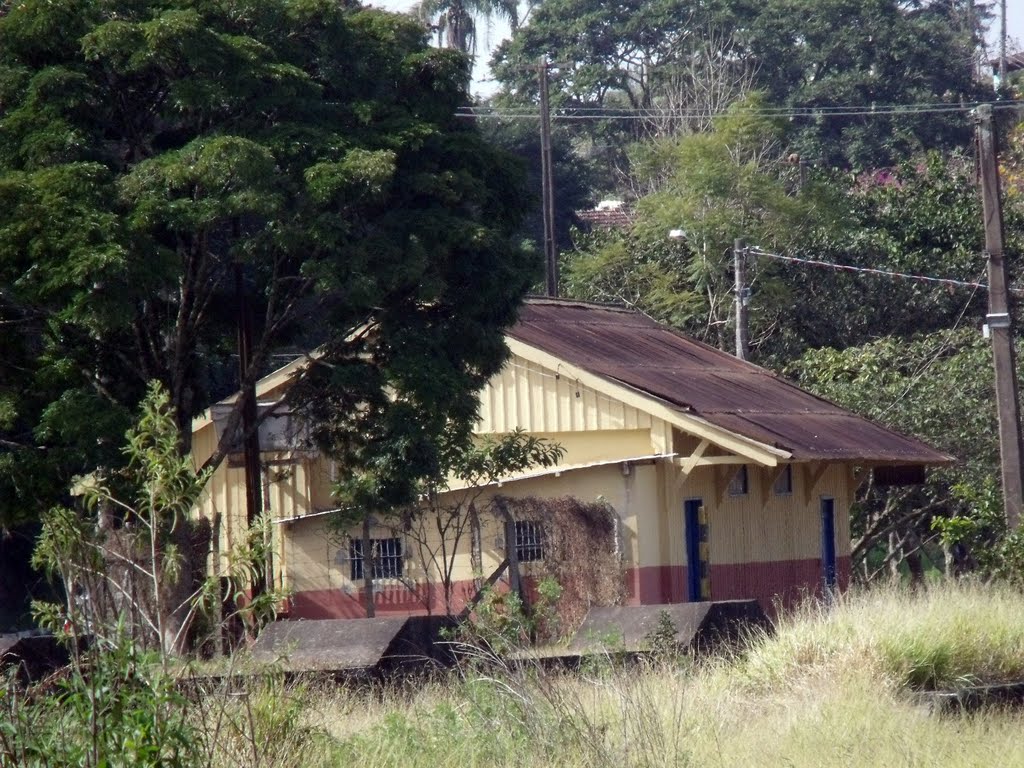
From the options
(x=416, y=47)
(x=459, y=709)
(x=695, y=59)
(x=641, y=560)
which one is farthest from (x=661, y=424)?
(x=695, y=59)

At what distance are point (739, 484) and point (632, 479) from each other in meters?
2.57

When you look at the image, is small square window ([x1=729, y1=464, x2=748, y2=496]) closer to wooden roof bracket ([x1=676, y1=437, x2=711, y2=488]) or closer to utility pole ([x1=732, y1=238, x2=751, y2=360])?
wooden roof bracket ([x1=676, y1=437, x2=711, y2=488])

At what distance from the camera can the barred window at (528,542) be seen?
64.5 feet

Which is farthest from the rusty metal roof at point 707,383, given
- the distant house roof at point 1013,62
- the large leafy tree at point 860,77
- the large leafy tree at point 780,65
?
the distant house roof at point 1013,62

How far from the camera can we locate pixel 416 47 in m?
16.0

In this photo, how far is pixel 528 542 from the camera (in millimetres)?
19859

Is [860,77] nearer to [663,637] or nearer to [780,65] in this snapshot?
[780,65]

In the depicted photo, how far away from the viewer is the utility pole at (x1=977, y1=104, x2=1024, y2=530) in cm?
2003

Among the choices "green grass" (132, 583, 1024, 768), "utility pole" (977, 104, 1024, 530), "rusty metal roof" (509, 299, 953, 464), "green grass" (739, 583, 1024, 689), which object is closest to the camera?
"green grass" (132, 583, 1024, 768)

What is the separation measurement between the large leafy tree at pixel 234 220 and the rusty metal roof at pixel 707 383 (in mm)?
4095

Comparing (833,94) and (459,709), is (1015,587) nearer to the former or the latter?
(459,709)

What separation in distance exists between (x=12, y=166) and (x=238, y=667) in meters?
7.59

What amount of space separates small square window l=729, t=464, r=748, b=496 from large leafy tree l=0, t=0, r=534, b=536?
663cm

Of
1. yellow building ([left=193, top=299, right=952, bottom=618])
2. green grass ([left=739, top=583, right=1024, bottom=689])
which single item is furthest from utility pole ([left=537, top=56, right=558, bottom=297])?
green grass ([left=739, top=583, right=1024, bottom=689])
